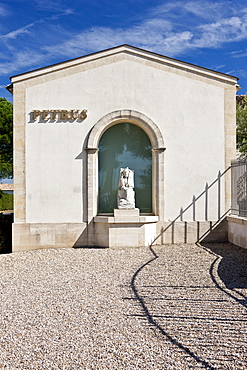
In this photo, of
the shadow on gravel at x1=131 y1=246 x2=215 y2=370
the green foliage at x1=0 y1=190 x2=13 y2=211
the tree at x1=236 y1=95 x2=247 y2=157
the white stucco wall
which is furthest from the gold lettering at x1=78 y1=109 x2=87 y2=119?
the green foliage at x1=0 y1=190 x2=13 y2=211

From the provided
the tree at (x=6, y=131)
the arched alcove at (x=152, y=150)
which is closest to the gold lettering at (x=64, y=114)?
the arched alcove at (x=152, y=150)

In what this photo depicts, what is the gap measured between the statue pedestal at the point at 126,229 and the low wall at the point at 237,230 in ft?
8.61

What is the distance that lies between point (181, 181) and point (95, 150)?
3038 millimetres

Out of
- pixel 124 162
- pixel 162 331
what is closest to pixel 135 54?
pixel 124 162

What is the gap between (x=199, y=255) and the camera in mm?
9273

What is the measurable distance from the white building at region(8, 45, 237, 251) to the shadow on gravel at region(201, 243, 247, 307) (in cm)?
117

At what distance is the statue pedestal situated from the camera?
34.7 feet

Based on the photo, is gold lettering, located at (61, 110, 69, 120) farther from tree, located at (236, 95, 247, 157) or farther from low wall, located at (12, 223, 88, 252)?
tree, located at (236, 95, 247, 157)

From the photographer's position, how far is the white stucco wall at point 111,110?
10.9m

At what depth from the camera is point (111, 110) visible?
36.4ft

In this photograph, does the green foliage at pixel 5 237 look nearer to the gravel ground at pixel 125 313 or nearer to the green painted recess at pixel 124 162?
the gravel ground at pixel 125 313

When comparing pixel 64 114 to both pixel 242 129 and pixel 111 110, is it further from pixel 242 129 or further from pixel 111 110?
pixel 242 129

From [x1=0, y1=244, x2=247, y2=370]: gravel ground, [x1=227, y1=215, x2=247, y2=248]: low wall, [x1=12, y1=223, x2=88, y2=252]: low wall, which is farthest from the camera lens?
[x1=12, y1=223, x2=88, y2=252]: low wall

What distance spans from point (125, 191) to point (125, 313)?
601 centimetres
